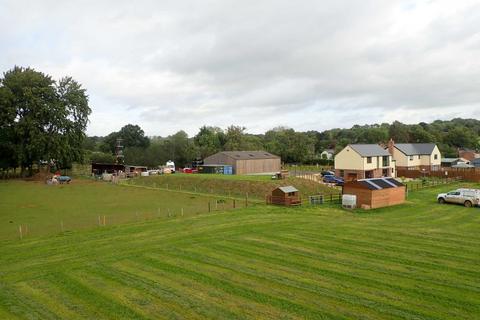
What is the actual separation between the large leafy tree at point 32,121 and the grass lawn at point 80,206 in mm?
18347

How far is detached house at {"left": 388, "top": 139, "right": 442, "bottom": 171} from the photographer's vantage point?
74875 millimetres

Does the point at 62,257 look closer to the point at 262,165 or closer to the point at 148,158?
the point at 262,165

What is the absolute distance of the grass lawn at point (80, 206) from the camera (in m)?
30.7

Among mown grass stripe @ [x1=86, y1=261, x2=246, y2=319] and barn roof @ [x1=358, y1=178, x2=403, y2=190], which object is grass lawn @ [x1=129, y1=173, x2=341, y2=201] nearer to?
barn roof @ [x1=358, y1=178, x2=403, y2=190]

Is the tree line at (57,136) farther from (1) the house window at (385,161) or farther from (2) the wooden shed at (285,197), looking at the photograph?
(2) the wooden shed at (285,197)

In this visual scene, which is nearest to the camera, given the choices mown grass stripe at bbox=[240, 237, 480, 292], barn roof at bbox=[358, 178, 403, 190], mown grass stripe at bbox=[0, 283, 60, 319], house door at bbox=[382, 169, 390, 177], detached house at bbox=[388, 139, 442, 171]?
mown grass stripe at bbox=[0, 283, 60, 319]

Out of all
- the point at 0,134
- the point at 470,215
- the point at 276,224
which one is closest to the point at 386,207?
the point at 470,215

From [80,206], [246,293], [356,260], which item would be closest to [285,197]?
[356,260]

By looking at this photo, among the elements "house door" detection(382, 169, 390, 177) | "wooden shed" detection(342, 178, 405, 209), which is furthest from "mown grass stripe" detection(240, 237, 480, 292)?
"house door" detection(382, 169, 390, 177)

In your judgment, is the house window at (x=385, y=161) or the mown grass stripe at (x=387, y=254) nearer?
the mown grass stripe at (x=387, y=254)

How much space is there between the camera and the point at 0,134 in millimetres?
73750

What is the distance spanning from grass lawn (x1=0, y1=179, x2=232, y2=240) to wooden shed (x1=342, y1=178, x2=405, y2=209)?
39.2 ft

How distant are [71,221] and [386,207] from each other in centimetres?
2839

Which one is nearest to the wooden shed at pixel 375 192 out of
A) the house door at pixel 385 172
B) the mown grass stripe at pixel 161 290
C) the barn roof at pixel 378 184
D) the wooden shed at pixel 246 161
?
the barn roof at pixel 378 184
